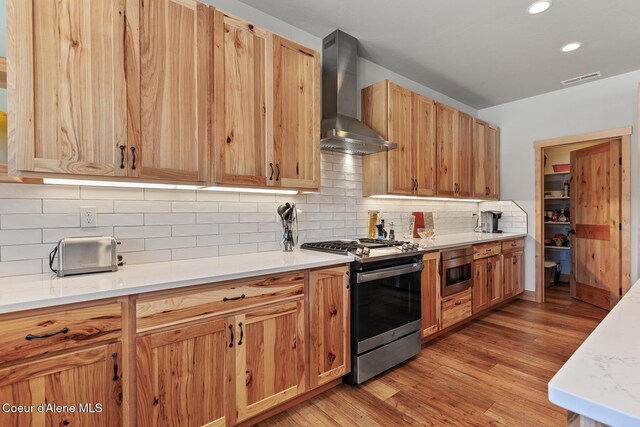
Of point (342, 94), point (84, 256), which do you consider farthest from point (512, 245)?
point (84, 256)

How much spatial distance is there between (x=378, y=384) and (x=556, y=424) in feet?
3.37

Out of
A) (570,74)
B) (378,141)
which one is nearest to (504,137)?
(570,74)

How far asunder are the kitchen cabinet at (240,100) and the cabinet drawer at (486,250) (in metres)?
A: 2.47

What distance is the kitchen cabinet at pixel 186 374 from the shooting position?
1391 millimetres

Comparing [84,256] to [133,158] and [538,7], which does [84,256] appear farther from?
[538,7]

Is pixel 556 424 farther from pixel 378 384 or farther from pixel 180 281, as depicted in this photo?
pixel 180 281

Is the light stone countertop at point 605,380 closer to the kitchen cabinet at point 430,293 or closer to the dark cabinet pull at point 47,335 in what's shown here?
the dark cabinet pull at point 47,335

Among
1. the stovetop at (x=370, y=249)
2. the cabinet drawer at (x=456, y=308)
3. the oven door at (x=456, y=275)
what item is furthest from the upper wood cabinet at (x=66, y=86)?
the cabinet drawer at (x=456, y=308)

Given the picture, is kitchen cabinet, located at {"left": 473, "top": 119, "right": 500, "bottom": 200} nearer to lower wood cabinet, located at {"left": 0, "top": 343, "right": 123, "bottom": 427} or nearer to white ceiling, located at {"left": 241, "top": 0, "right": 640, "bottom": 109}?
white ceiling, located at {"left": 241, "top": 0, "right": 640, "bottom": 109}

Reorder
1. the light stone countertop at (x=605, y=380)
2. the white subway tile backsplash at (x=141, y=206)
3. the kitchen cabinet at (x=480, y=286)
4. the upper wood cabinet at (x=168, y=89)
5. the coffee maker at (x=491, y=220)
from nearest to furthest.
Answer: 1. the light stone countertop at (x=605, y=380)
2. the upper wood cabinet at (x=168, y=89)
3. the white subway tile backsplash at (x=141, y=206)
4. the kitchen cabinet at (x=480, y=286)
5. the coffee maker at (x=491, y=220)

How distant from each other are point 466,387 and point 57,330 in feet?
7.74

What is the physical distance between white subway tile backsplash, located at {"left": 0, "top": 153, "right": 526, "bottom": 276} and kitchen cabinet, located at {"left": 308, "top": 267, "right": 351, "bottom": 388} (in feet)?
2.10

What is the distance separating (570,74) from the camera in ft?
11.6

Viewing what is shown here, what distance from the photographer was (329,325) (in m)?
2.04
